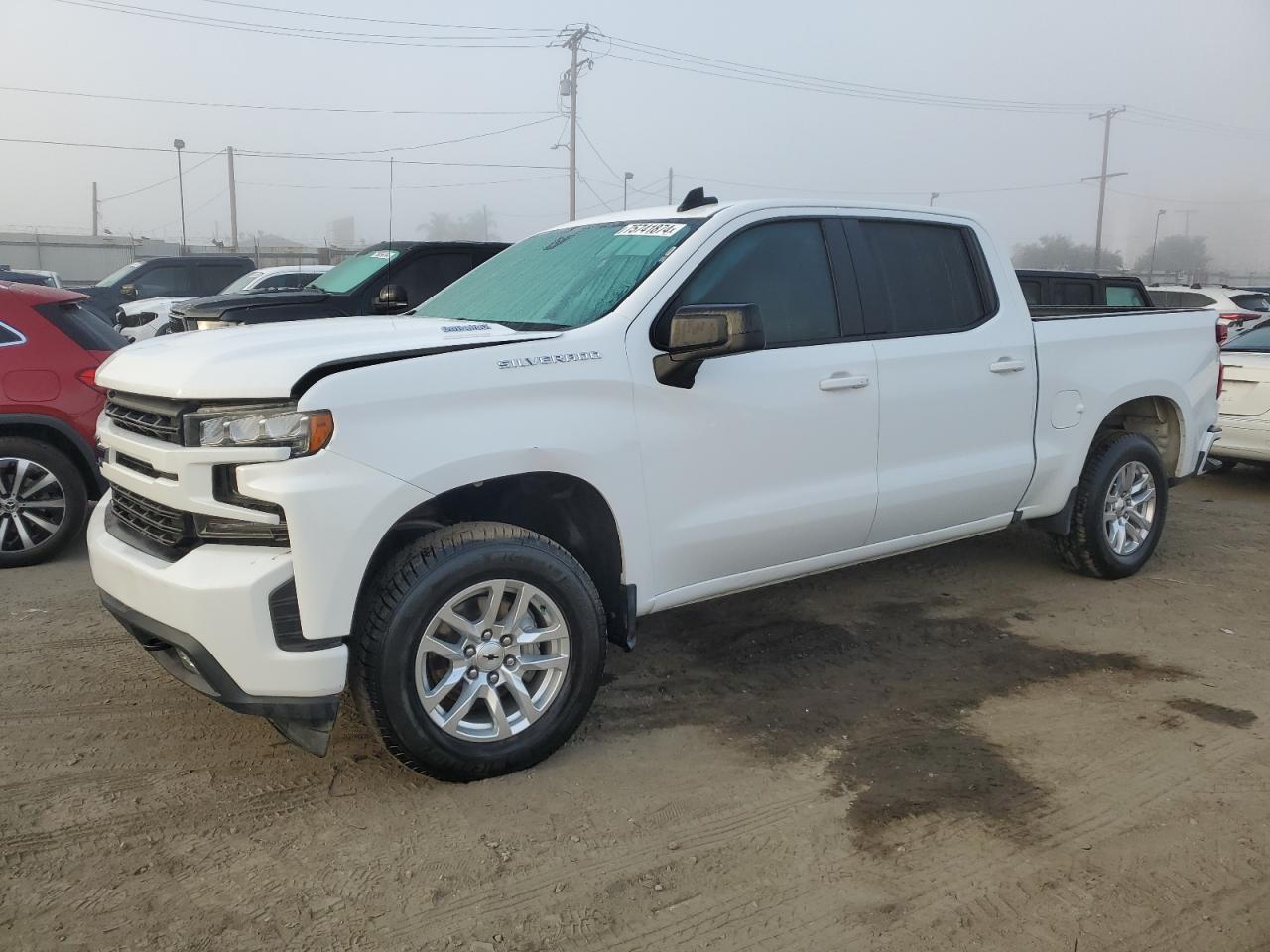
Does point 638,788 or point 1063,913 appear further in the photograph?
point 638,788

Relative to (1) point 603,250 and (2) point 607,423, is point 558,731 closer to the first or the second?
(2) point 607,423

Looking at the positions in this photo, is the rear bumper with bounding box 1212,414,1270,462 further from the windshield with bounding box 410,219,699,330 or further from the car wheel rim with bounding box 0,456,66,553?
the car wheel rim with bounding box 0,456,66,553

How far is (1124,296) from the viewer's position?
11.1 meters

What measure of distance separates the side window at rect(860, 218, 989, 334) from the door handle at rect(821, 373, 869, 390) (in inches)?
15.8

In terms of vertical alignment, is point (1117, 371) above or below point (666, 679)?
above

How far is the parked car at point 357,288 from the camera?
809 centimetres

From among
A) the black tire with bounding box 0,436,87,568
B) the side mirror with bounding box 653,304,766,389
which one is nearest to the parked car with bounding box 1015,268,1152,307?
the side mirror with bounding box 653,304,766,389

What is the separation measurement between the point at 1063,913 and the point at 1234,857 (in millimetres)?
644

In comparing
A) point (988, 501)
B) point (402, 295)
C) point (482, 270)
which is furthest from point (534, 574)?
point (402, 295)

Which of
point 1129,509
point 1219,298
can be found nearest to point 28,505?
point 1129,509

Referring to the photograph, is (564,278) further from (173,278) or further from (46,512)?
(173,278)

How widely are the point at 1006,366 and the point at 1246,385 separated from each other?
4.66 metres

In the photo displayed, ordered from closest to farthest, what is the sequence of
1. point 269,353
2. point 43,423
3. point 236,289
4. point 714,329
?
point 269,353 → point 714,329 → point 43,423 → point 236,289

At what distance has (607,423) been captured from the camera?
138 inches
